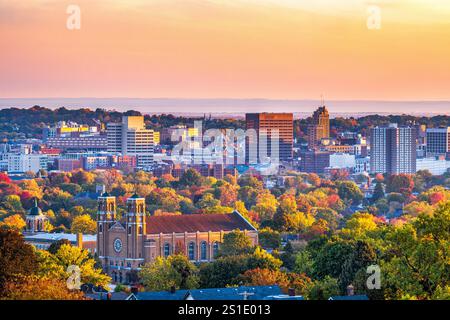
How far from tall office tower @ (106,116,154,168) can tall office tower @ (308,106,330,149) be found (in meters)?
17.2

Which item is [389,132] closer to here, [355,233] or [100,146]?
[100,146]

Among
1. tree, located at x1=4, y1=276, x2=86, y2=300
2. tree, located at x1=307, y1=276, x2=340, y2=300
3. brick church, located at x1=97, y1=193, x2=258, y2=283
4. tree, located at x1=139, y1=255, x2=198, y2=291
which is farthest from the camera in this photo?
brick church, located at x1=97, y1=193, x2=258, y2=283

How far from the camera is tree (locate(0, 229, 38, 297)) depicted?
31547 mm

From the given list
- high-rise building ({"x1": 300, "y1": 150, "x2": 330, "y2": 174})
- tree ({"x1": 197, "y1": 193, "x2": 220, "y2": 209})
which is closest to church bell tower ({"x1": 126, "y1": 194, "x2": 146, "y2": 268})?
tree ({"x1": 197, "y1": 193, "x2": 220, "y2": 209})

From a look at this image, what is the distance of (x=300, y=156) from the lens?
154000mm

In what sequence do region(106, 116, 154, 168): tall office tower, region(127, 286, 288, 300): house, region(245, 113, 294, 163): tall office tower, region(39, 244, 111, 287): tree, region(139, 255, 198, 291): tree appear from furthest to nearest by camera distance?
region(106, 116, 154, 168): tall office tower, region(245, 113, 294, 163): tall office tower, region(139, 255, 198, 291): tree, region(39, 244, 111, 287): tree, region(127, 286, 288, 300): house

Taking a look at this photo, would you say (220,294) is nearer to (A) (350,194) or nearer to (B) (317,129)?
(A) (350,194)

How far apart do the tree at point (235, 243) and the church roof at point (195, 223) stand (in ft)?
8.44

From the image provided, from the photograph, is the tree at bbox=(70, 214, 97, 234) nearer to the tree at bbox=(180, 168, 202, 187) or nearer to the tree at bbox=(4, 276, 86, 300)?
A: the tree at bbox=(180, 168, 202, 187)

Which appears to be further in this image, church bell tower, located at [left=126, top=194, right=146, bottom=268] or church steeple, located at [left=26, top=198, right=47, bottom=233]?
church steeple, located at [left=26, top=198, right=47, bottom=233]

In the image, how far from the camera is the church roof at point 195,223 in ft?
209

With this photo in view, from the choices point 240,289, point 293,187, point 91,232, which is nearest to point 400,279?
point 240,289
